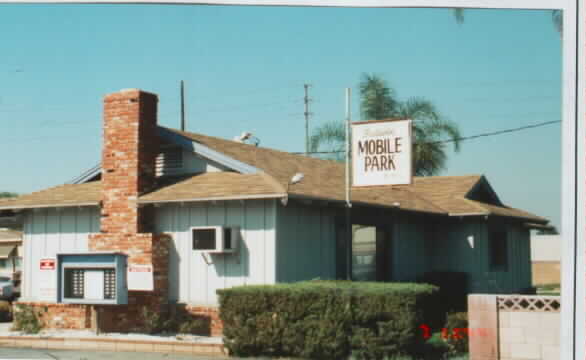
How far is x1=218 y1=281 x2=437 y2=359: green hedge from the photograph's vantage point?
38.6 feet

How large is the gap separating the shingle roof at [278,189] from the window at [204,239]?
0.65m

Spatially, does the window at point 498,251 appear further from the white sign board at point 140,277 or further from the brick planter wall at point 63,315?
the brick planter wall at point 63,315

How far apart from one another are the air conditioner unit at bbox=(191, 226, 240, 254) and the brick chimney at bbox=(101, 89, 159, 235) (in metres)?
1.37

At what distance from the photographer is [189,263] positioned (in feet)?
49.5

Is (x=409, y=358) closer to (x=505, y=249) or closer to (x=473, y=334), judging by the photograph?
(x=473, y=334)

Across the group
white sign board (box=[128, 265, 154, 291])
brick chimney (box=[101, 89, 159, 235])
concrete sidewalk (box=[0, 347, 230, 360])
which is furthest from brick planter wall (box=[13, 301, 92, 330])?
concrete sidewalk (box=[0, 347, 230, 360])

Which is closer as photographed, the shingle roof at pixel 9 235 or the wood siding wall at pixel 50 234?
the wood siding wall at pixel 50 234

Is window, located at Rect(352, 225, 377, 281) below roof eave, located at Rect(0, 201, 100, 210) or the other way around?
below

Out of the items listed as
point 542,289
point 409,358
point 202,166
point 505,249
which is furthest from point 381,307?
point 542,289

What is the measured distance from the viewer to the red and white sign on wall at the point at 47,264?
15.4 m

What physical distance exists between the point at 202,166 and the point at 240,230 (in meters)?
2.14

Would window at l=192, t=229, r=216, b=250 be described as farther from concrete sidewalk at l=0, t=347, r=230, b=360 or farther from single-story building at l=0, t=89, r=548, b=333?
concrete sidewalk at l=0, t=347, r=230, b=360

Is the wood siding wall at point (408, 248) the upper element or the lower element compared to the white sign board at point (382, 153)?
lower
